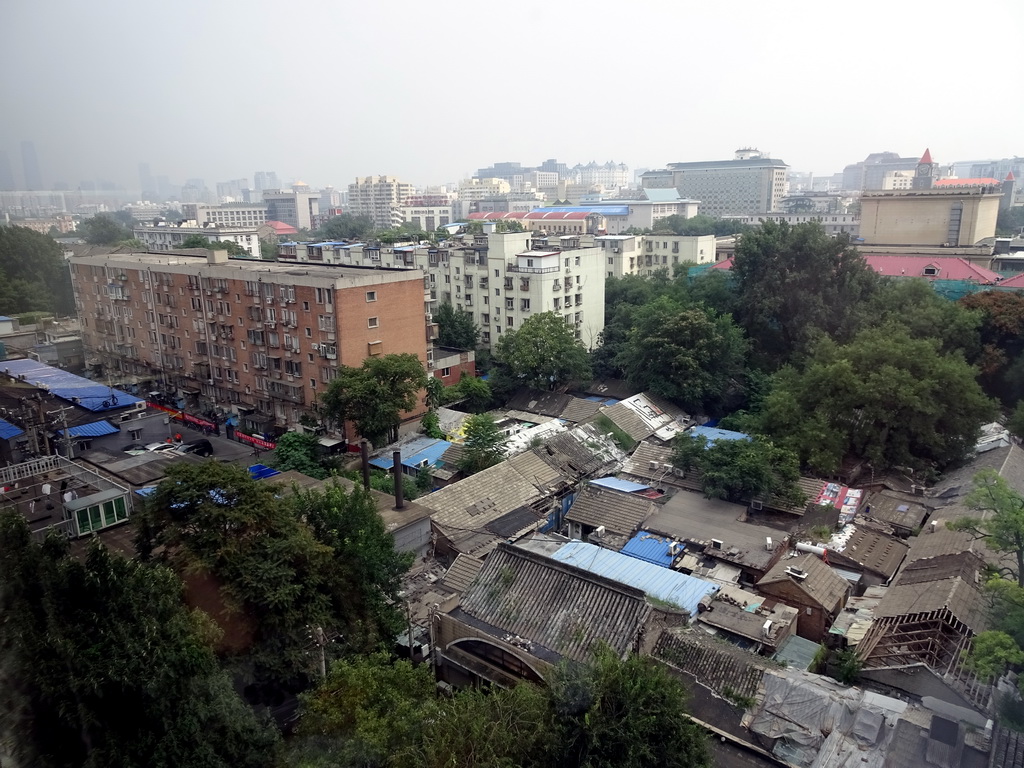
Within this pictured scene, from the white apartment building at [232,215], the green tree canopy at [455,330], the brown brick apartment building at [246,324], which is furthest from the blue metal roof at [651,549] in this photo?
the white apartment building at [232,215]

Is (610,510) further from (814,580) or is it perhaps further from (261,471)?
(261,471)

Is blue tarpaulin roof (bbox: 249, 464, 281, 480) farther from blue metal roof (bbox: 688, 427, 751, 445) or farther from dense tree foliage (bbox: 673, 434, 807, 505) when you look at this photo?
blue metal roof (bbox: 688, 427, 751, 445)

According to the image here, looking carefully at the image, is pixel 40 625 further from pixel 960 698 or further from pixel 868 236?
pixel 868 236

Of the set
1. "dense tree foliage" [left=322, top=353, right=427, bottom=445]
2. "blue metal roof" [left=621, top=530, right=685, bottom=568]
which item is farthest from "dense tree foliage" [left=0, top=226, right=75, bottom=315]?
"blue metal roof" [left=621, top=530, right=685, bottom=568]

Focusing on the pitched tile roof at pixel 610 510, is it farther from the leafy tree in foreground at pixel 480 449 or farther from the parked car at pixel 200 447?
the parked car at pixel 200 447

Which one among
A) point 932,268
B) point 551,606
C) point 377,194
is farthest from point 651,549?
point 377,194

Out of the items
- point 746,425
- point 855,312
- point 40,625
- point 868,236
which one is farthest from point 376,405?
point 868,236
